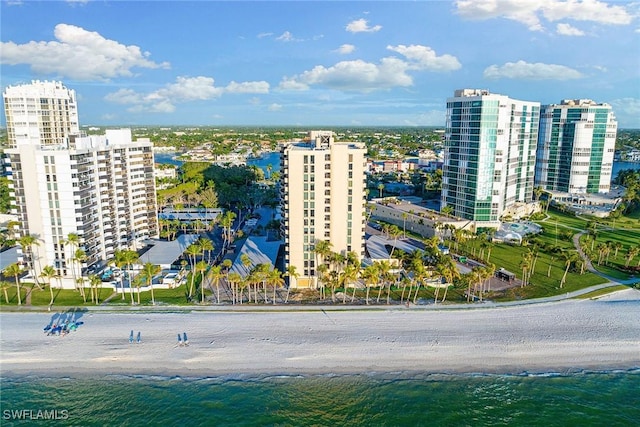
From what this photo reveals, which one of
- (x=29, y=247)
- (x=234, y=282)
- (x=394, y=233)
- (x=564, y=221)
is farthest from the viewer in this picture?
(x=564, y=221)

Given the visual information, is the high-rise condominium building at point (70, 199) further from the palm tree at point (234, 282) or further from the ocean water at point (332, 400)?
the ocean water at point (332, 400)

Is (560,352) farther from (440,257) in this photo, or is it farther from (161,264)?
(161,264)

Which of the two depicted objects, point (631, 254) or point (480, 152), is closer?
point (631, 254)

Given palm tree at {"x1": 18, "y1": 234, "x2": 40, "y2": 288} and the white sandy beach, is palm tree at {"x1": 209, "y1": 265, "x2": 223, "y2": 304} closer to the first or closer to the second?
the white sandy beach

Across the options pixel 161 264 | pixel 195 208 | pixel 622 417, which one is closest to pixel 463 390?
pixel 622 417

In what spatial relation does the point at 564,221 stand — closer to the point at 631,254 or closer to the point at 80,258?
the point at 631,254

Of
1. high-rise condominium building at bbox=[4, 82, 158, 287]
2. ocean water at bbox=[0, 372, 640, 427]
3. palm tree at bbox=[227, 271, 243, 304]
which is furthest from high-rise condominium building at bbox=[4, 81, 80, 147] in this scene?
ocean water at bbox=[0, 372, 640, 427]

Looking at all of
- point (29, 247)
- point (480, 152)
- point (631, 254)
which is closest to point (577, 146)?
point (480, 152)

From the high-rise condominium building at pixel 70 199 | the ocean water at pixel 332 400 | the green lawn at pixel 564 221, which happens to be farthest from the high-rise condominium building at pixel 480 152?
the high-rise condominium building at pixel 70 199
